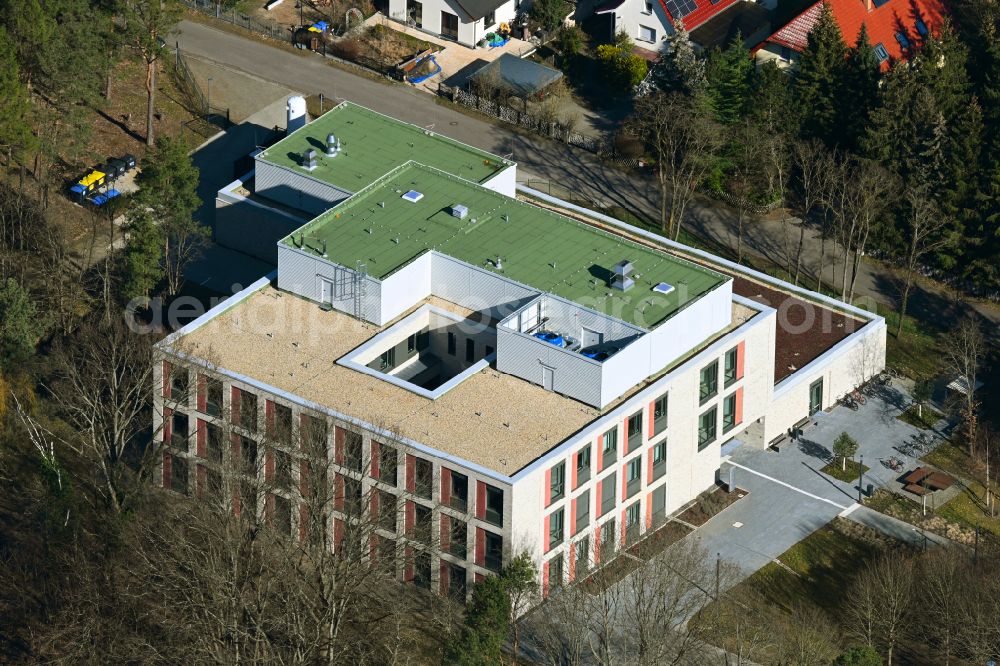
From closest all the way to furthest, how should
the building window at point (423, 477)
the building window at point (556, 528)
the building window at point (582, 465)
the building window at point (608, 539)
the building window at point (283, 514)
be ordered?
1. the building window at point (423, 477)
2. the building window at point (582, 465)
3. the building window at point (556, 528)
4. the building window at point (608, 539)
5. the building window at point (283, 514)

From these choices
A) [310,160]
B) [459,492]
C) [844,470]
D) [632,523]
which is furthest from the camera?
[310,160]

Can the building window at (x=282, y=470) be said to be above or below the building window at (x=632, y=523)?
above

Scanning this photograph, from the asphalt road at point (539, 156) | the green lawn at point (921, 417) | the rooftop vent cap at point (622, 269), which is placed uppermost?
the rooftop vent cap at point (622, 269)

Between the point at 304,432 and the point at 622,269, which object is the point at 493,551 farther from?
the point at 622,269

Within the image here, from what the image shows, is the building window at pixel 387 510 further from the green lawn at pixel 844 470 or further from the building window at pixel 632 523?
the green lawn at pixel 844 470

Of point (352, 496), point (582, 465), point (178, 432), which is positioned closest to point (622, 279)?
point (582, 465)

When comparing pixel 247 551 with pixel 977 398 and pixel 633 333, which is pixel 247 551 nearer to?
pixel 633 333

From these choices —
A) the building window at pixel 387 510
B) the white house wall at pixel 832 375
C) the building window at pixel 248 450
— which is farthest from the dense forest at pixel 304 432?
the white house wall at pixel 832 375
